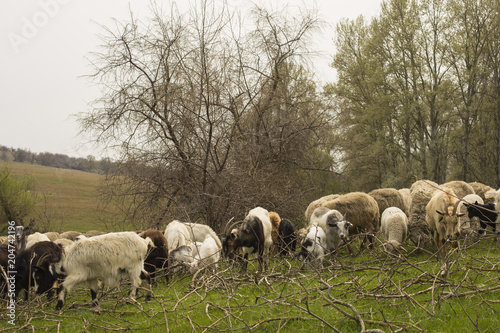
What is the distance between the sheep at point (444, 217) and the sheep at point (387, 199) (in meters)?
3.44

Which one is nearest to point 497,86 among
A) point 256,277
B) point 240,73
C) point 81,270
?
point 240,73

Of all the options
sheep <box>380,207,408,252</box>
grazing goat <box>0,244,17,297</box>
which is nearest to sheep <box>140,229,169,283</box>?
grazing goat <box>0,244,17,297</box>

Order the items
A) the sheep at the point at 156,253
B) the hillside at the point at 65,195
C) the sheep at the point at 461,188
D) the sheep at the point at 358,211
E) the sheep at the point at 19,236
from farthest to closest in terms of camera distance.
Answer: the hillside at the point at 65,195 → the sheep at the point at 461,188 → the sheep at the point at 358,211 → the sheep at the point at 19,236 → the sheep at the point at 156,253

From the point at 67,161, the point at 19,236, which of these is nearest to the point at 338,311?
the point at 19,236

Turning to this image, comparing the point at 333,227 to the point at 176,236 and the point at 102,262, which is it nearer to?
the point at 176,236

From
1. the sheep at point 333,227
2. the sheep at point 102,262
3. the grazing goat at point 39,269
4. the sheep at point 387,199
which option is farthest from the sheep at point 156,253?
the sheep at point 387,199

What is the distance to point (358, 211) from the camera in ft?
37.4

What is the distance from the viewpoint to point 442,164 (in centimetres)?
3216

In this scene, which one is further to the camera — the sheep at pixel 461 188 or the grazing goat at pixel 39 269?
the sheep at pixel 461 188

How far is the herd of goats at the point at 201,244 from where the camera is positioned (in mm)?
6676

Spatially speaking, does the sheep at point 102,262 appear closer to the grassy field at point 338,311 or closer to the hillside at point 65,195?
the grassy field at point 338,311

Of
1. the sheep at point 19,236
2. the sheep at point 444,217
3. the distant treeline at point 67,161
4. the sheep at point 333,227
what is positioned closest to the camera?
the sheep at point 19,236

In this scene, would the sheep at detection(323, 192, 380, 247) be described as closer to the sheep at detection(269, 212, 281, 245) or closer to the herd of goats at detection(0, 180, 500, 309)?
the herd of goats at detection(0, 180, 500, 309)

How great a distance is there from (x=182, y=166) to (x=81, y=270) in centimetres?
685
